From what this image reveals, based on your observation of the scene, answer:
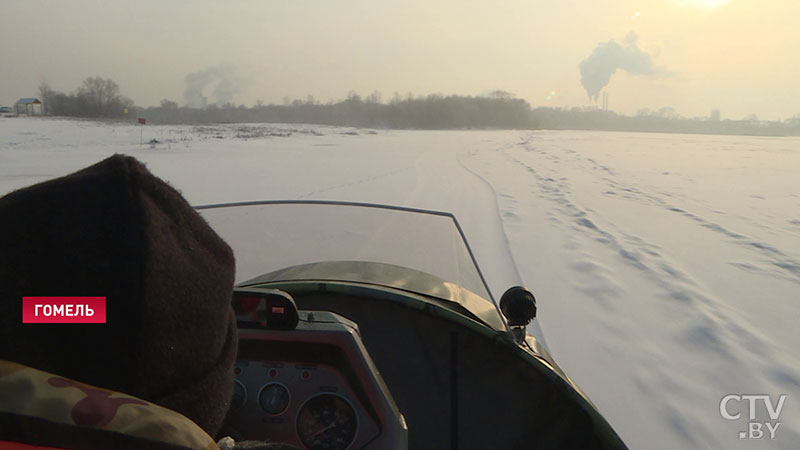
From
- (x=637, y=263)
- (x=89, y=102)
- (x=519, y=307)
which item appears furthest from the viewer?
(x=89, y=102)

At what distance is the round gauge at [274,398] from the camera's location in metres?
1.69

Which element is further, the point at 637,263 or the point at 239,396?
the point at 637,263

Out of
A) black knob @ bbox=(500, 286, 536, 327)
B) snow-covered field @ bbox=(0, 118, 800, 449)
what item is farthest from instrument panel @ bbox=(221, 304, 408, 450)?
snow-covered field @ bbox=(0, 118, 800, 449)

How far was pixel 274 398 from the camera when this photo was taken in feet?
5.57

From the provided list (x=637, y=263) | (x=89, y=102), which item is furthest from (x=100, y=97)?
(x=637, y=263)

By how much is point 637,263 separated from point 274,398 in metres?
6.46

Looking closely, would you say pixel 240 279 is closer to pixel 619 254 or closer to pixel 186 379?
pixel 186 379

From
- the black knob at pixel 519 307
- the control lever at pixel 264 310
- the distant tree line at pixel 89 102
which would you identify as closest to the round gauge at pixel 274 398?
the control lever at pixel 264 310

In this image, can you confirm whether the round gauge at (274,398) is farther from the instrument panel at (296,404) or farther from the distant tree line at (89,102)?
the distant tree line at (89,102)

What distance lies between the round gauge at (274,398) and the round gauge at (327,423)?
58mm

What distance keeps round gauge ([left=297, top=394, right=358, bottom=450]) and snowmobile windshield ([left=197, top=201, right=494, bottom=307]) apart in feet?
3.26

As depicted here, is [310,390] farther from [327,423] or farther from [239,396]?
[239,396]

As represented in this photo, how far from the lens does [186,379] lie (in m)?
0.77

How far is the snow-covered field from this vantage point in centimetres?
383
